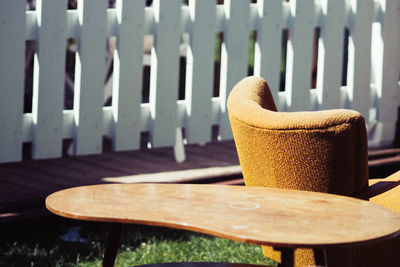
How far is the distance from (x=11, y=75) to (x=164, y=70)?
0.93 metres

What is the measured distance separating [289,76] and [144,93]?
1.83m

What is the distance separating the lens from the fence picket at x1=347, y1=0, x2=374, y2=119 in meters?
5.27

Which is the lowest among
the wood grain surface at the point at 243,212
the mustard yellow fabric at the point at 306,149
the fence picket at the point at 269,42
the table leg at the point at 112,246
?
the table leg at the point at 112,246

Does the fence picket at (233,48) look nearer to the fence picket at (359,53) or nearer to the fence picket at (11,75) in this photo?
the fence picket at (359,53)

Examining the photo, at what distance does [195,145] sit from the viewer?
5.67 meters

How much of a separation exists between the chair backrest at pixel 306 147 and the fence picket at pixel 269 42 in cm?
222

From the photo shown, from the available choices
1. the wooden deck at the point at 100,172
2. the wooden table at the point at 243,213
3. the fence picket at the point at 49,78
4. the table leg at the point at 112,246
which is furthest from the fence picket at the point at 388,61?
the table leg at the point at 112,246

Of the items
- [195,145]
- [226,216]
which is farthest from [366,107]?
[226,216]

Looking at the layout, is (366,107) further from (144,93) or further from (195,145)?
(144,93)

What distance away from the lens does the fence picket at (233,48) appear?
454 centimetres

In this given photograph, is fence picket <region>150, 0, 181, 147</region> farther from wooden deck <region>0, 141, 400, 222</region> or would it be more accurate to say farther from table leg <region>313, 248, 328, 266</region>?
table leg <region>313, 248, 328, 266</region>

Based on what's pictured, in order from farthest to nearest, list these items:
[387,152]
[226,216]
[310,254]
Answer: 1. [387,152]
2. [310,254]
3. [226,216]

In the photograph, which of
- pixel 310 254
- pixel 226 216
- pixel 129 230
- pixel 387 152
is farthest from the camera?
pixel 387 152

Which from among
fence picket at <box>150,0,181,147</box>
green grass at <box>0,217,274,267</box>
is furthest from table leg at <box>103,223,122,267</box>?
fence picket at <box>150,0,181,147</box>
